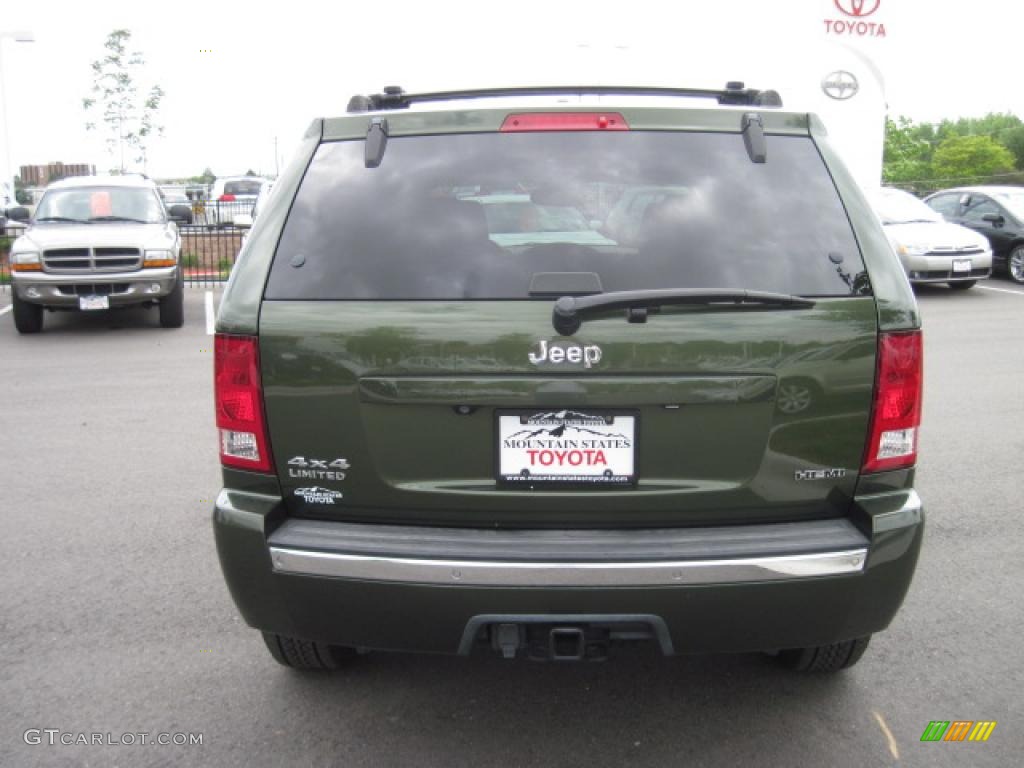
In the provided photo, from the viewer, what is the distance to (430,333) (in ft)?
9.14

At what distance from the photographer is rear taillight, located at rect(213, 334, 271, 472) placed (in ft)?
9.51

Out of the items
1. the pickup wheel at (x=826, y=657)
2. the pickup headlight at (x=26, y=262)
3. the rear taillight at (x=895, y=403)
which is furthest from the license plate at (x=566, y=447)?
the pickup headlight at (x=26, y=262)

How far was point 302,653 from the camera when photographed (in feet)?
11.4

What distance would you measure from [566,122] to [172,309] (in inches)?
422

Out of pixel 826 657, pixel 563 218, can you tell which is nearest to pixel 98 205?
pixel 563 218

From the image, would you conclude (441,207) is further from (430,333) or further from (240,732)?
(240,732)

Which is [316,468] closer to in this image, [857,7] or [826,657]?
[826,657]

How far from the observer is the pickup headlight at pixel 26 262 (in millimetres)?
12117

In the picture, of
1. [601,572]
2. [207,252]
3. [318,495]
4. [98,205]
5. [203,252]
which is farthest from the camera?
[207,252]

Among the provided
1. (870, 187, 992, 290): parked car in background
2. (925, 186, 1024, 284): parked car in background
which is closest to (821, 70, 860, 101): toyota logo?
(925, 186, 1024, 284): parked car in background

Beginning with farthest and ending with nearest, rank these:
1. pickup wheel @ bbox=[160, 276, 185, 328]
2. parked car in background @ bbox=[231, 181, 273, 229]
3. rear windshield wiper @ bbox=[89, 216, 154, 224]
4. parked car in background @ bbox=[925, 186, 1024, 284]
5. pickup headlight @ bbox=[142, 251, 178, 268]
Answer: parked car in background @ bbox=[925, 186, 1024, 284] < rear windshield wiper @ bbox=[89, 216, 154, 224] < pickup wheel @ bbox=[160, 276, 185, 328] < pickup headlight @ bbox=[142, 251, 178, 268] < parked car in background @ bbox=[231, 181, 273, 229]

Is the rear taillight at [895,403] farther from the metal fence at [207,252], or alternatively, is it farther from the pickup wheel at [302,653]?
the metal fence at [207,252]

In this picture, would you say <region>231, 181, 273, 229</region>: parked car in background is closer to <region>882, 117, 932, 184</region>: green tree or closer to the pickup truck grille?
the pickup truck grille

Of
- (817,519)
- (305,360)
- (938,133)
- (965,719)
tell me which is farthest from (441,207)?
(938,133)
